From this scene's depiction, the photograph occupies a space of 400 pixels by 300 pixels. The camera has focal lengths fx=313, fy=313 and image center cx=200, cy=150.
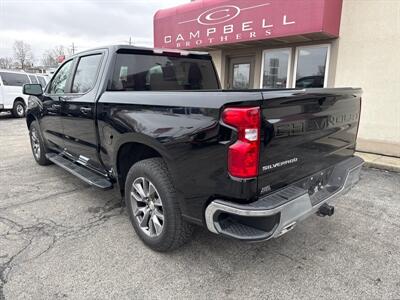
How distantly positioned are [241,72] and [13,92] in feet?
34.6

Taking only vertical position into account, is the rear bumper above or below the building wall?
below

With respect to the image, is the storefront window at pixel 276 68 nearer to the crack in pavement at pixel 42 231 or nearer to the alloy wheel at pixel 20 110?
the crack in pavement at pixel 42 231

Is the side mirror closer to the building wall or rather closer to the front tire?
the front tire

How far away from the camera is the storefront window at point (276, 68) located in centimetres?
813

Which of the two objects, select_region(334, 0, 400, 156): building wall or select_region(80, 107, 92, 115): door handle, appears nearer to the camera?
select_region(80, 107, 92, 115): door handle

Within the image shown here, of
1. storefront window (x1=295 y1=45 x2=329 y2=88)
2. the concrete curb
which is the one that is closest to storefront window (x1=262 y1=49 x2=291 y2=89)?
storefront window (x1=295 y1=45 x2=329 y2=88)

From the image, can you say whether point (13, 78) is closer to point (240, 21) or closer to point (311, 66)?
point (240, 21)

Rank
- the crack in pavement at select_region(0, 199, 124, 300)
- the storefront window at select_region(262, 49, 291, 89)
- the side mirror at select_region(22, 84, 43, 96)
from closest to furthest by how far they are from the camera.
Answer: the crack in pavement at select_region(0, 199, 124, 300) → the side mirror at select_region(22, 84, 43, 96) → the storefront window at select_region(262, 49, 291, 89)

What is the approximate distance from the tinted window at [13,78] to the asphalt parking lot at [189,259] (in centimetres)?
1184

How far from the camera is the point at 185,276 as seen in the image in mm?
2658

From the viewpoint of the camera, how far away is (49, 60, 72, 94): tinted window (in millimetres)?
4598

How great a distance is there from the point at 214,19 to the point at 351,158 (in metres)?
6.14

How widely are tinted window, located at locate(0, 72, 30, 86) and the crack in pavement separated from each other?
486 inches

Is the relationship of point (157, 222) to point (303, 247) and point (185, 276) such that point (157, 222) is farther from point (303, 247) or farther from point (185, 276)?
point (303, 247)
